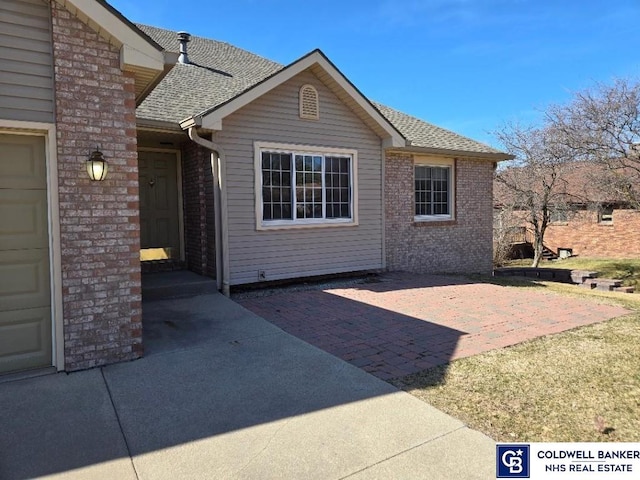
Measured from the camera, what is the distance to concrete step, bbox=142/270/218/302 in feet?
23.7

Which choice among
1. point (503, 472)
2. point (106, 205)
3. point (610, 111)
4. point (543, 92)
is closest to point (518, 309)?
point (503, 472)

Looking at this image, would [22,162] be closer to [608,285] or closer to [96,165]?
[96,165]

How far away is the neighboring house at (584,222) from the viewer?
781 inches

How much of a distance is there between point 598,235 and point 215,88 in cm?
2182

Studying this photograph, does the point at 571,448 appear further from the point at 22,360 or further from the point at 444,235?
the point at 444,235

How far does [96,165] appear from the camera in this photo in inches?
171

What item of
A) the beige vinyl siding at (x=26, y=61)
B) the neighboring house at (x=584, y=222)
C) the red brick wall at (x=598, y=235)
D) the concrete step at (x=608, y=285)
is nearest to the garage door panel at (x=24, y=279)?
the beige vinyl siding at (x=26, y=61)

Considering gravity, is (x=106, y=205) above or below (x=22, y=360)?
above

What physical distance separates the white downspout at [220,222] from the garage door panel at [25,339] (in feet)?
12.3

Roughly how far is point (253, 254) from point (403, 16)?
743 cm

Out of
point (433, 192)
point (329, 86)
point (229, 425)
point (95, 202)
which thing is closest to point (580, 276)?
point (433, 192)

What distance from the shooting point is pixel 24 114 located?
4.08 metres

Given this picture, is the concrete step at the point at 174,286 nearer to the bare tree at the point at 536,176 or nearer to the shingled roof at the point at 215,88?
the shingled roof at the point at 215,88

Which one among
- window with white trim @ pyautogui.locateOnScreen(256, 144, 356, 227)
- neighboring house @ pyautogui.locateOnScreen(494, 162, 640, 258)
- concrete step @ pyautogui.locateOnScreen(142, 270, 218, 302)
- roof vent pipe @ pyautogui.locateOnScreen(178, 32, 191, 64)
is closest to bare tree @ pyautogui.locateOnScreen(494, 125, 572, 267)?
neighboring house @ pyautogui.locateOnScreen(494, 162, 640, 258)
